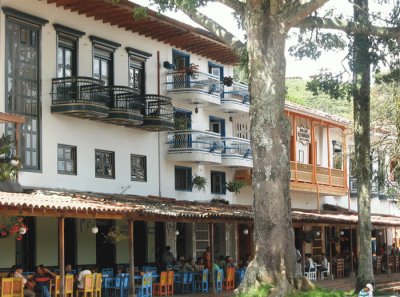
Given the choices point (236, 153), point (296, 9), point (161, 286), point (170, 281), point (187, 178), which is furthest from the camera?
point (236, 153)

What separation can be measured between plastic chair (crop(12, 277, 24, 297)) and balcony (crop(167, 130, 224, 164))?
1285 cm

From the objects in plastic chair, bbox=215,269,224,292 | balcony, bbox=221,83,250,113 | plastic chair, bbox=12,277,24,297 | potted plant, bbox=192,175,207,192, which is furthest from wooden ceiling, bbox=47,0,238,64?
plastic chair, bbox=12,277,24,297

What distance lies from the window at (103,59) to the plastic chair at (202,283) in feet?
24.9

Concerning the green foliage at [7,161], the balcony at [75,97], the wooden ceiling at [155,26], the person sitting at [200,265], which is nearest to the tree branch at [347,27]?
the wooden ceiling at [155,26]

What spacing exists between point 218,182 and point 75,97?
11389 mm

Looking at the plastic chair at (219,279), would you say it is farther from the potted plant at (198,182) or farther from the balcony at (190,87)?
the balcony at (190,87)

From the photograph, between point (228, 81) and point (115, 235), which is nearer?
point (115, 235)

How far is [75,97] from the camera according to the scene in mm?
28688

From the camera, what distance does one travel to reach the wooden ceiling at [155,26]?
1164 inches

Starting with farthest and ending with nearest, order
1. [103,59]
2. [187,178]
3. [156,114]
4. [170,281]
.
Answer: [187,178], [156,114], [103,59], [170,281]

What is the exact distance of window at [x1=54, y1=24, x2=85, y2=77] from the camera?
95.3 ft

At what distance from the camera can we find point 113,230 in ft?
99.3

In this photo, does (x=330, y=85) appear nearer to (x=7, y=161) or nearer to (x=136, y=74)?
(x=136, y=74)

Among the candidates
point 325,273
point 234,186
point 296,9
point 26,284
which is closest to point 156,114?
point 234,186
